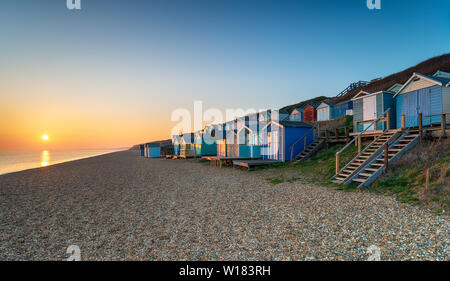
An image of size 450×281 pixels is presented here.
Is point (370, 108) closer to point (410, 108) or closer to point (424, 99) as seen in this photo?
point (410, 108)

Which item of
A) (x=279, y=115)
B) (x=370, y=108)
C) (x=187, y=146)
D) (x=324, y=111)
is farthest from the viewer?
(x=279, y=115)

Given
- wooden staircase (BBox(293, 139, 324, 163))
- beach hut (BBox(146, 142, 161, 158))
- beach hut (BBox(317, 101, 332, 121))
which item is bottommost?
beach hut (BBox(146, 142, 161, 158))

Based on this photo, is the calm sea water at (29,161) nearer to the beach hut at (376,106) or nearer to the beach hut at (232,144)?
the beach hut at (232,144)

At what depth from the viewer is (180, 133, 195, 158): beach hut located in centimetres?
3541

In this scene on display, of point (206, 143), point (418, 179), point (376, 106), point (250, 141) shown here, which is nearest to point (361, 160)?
point (418, 179)

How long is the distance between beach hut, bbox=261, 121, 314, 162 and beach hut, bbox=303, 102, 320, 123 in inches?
1020

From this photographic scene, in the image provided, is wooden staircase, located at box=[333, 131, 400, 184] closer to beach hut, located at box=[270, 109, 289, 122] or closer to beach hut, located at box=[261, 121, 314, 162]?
beach hut, located at box=[261, 121, 314, 162]

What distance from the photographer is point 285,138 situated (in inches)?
772

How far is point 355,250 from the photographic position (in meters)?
4.64

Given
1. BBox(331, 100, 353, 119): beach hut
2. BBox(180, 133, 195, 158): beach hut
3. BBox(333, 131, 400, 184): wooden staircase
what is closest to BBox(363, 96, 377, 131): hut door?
BBox(333, 131, 400, 184): wooden staircase

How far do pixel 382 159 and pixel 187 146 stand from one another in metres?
28.5
